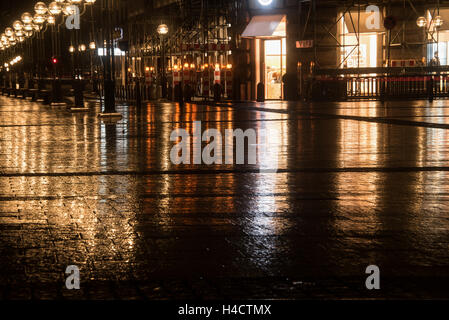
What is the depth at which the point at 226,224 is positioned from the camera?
293 inches

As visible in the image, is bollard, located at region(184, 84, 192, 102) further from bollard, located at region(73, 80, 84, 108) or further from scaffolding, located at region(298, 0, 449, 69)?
bollard, located at region(73, 80, 84, 108)

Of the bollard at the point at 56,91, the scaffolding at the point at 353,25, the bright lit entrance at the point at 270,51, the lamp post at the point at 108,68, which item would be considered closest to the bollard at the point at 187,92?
the bright lit entrance at the point at 270,51

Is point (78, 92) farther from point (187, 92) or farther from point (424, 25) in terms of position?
point (424, 25)

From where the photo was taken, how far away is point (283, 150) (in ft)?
48.1

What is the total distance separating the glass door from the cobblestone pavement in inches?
1121

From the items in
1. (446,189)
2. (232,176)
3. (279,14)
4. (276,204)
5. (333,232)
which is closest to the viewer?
(333,232)

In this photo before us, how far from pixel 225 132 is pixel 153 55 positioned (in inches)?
1619

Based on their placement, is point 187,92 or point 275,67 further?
point 187,92

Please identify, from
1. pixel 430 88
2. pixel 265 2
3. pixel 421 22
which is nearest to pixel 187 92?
pixel 265 2

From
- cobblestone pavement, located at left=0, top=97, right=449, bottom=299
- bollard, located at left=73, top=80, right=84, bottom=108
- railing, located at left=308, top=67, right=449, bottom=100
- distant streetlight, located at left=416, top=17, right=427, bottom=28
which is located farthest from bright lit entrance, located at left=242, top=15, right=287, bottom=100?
cobblestone pavement, located at left=0, top=97, right=449, bottom=299

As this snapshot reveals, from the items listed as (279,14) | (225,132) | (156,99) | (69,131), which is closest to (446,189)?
(225,132)

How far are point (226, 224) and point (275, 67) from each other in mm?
36870

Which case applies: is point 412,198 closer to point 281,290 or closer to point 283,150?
point 281,290

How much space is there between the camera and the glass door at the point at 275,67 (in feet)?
141
